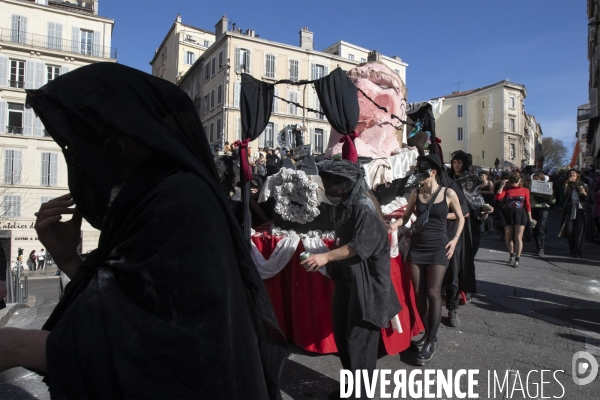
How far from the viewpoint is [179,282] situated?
3.17 ft

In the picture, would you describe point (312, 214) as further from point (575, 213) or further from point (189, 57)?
point (189, 57)

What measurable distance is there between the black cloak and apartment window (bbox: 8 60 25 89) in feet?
116

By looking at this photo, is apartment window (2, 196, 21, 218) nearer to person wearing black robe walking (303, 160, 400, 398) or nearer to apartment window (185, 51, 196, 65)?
apartment window (185, 51, 196, 65)

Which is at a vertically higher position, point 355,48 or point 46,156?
point 355,48

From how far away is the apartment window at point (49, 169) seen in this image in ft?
A: 105

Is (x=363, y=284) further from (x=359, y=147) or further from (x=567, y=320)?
(x=359, y=147)

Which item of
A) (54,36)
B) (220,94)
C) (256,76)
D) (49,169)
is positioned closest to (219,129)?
(220,94)

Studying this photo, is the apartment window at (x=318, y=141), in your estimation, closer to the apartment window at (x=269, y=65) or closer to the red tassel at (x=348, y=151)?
the apartment window at (x=269, y=65)

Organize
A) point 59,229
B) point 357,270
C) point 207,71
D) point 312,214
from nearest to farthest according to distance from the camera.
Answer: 1. point 59,229
2. point 357,270
3. point 312,214
4. point 207,71

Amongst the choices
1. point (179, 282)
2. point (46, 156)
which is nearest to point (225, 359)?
point (179, 282)

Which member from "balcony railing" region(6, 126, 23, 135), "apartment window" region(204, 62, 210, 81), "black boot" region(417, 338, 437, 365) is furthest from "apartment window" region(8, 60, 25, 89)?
"black boot" region(417, 338, 437, 365)

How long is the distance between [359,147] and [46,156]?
105 ft

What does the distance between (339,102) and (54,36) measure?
117 ft

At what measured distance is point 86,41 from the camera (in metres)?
34.9
